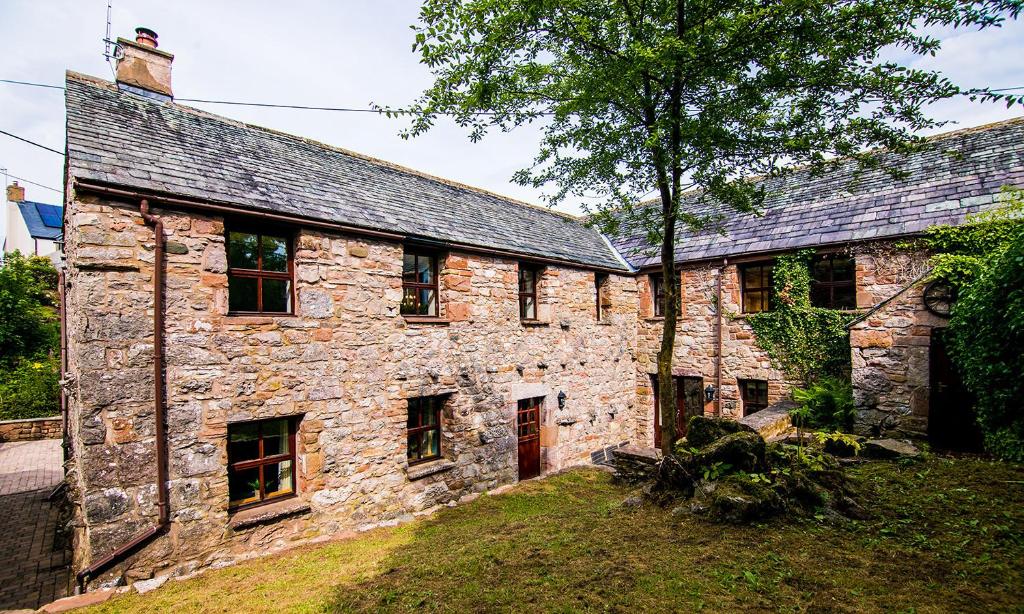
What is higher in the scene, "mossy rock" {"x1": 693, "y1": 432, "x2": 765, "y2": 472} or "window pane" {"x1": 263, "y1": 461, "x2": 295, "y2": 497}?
"mossy rock" {"x1": 693, "y1": 432, "x2": 765, "y2": 472}

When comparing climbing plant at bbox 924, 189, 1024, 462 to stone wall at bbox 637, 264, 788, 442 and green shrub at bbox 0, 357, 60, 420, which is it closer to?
stone wall at bbox 637, 264, 788, 442

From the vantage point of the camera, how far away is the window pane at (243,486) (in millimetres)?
6816

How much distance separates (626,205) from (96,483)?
26.2ft

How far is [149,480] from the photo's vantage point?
5.93 metres

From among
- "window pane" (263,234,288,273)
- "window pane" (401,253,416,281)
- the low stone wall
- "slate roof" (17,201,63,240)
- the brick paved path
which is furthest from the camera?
"slate roof" (17,201,63,240)

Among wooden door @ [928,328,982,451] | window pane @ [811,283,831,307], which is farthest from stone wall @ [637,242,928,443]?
wooden door @ [928,328,982,451]

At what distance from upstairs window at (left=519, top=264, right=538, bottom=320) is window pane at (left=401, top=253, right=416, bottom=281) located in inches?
119

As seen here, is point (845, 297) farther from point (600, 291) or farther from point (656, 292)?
point (600, 291)

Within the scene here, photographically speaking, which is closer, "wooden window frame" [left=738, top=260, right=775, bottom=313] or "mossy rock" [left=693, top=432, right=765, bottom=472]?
"mossy rock" [left=693, top=432, right=765, bottom=472]

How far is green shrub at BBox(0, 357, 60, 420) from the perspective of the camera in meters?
15.0

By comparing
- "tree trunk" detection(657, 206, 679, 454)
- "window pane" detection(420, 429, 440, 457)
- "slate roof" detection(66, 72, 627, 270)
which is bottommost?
"window pane" detection(420, 429, 440, 457)

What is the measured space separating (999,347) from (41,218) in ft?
136

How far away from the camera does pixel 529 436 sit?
439 inches

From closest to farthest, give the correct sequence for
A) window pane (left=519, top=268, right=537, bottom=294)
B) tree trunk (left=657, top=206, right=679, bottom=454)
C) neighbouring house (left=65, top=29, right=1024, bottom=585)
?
neighbouring house (left=65, top=29, right=1024, bottom=585) → tree trunk (left=657, top=206, right=679, bottom=454) → window pane (left=519, top=268, right=537, bottom=294)
